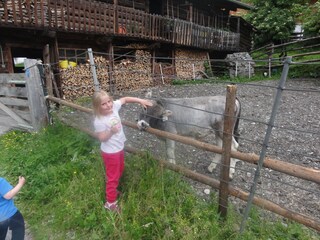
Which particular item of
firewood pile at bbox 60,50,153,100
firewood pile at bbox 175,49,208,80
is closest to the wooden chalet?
firewood pile at bbox 175,49,208,80

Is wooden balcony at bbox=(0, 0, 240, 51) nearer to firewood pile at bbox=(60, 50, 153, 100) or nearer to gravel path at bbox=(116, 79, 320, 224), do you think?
firewood pile at bbox=(60, 50, 153, 100)

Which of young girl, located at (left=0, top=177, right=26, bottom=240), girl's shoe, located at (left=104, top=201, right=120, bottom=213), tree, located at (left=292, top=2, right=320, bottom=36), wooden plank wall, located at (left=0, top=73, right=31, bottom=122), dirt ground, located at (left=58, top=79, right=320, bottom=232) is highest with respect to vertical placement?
tree, located at (left=292, top=2, right=320, bottom=36)

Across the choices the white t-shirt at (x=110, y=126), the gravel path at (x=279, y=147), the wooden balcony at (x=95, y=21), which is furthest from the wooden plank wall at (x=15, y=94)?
the white t-shirt at (x=110, y=126)

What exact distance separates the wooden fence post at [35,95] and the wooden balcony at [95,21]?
13.3 ft

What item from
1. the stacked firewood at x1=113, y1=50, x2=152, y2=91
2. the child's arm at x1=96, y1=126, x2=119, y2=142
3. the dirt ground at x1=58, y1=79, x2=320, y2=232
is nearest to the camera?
the child's arm at x1=96, y1=126, x2=119, y2=142

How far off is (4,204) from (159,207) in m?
1.64

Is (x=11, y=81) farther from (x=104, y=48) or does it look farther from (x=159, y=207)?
(x=104, y=48)

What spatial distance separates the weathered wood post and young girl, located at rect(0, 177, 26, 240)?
218cm

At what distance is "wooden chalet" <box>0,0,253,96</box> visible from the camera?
9.85 metres

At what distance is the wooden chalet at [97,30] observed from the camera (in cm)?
985

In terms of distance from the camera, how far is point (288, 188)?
14.6ft

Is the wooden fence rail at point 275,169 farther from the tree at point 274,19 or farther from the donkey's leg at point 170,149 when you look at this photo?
the tree at point 274,19

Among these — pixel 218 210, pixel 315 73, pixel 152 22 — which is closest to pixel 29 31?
pixel 152 22

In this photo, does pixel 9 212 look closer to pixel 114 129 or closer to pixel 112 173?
pixel 112 173
